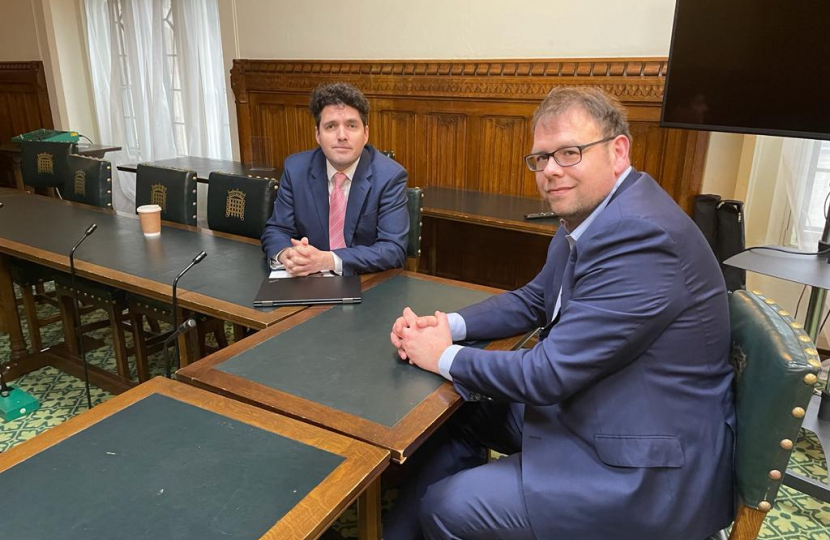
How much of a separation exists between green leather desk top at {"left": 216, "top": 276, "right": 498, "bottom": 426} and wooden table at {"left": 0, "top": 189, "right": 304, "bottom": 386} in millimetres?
159

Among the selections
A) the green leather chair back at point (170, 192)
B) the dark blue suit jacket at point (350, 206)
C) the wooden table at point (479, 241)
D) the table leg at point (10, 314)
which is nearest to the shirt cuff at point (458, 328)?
the dark blue suit jacket at point (350, 206)

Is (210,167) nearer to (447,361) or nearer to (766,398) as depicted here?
(447,361)

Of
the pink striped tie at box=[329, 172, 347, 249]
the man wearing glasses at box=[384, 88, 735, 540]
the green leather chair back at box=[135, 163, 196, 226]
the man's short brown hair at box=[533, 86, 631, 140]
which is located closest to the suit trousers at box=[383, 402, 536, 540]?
the man wearing glasses at box=[384, 88, 735, 540]

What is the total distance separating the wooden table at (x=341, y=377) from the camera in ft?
3.75

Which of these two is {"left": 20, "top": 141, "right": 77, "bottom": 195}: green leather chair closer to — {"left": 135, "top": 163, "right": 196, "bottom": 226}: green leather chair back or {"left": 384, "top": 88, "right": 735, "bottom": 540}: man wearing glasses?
{"left": 135, "top": 163, "right": 196, "bottom": 226}: green leather chair back

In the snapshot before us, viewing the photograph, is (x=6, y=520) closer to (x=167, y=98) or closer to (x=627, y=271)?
(x=627, y=271)

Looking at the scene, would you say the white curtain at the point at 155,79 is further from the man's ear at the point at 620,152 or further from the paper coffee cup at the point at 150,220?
the man's ear at the point at 620,152

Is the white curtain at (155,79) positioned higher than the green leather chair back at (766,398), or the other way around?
the white curtain at (155,79)

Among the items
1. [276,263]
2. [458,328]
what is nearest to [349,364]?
[458,328]

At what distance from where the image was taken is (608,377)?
1.20 meters

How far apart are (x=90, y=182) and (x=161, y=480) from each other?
279 centimetres

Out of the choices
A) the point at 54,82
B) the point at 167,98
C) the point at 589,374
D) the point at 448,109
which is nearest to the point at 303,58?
the point at 448,109

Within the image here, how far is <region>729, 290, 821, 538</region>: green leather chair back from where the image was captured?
1.06 meters

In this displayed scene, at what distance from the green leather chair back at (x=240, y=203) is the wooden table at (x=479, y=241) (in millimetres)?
867
